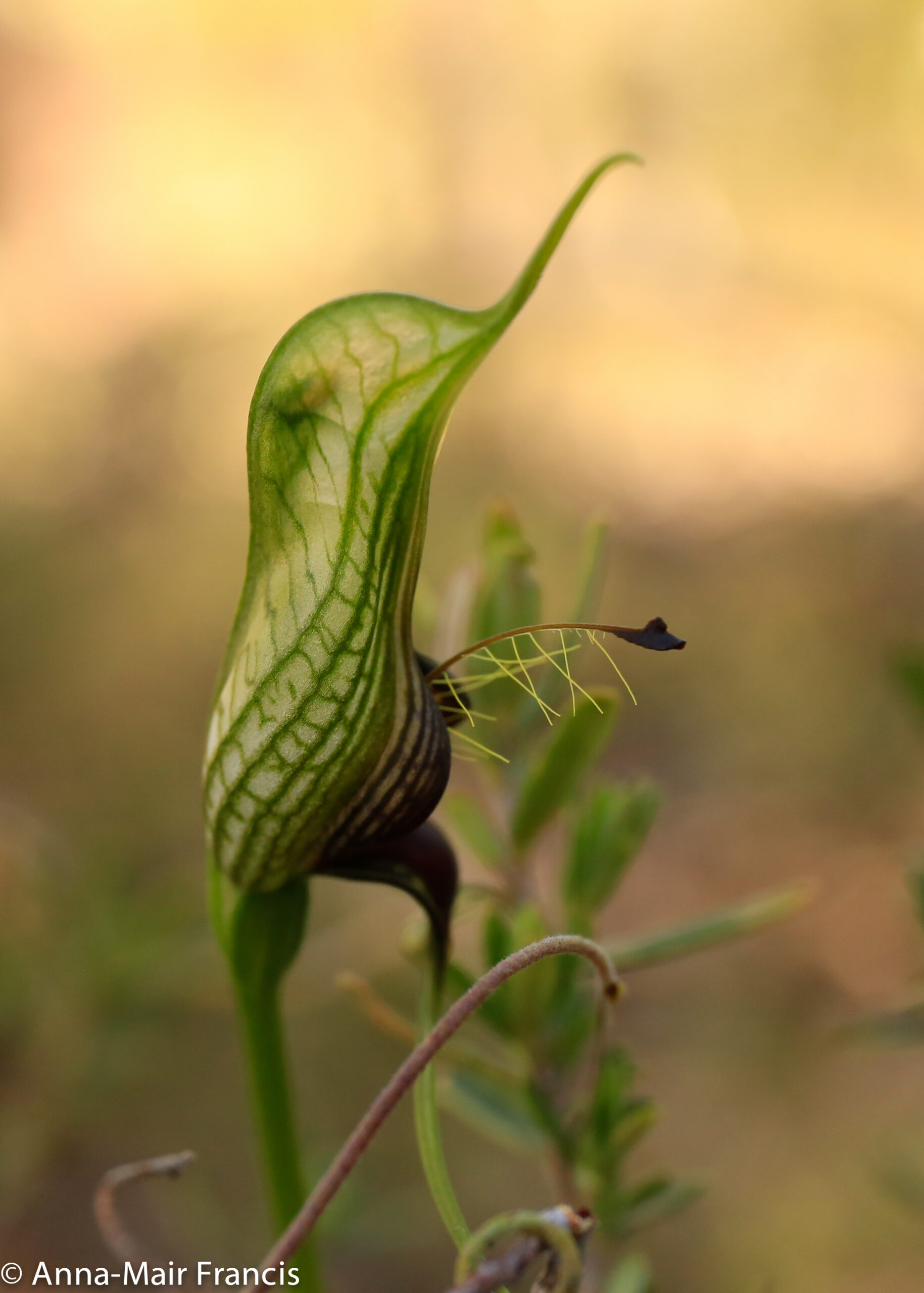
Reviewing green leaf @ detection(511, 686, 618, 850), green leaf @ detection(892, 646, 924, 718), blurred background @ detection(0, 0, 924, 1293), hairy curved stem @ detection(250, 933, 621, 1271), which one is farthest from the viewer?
blurred background @ detection(0, 0, 924, 1293)

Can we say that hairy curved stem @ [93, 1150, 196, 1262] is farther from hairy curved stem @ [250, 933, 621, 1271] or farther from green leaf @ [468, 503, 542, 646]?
green leaf @ [468, 503, 542, 646]

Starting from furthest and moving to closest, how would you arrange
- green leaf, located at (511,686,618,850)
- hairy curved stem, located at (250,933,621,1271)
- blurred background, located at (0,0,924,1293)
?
blurred background, located at (0,0,924,1293) → green leaf, located at (511,686,618,850) → hairy curved stem, located at (250,933,621,1271)

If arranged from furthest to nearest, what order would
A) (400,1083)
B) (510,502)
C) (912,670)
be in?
(510,502), (912,670), (400,1083)

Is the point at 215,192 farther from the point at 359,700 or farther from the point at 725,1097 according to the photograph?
the point at 359,700

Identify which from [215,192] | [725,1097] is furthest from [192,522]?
[725,1097]

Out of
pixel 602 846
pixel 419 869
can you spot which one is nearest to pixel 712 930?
pixel 602 846

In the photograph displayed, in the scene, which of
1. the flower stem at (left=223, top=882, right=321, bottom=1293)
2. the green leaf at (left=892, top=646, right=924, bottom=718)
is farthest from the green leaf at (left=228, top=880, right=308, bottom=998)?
the green leaf at (left=892, top=646, right=924, bottom=718)

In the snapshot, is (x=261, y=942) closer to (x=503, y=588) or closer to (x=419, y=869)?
(x=419, y=869)
